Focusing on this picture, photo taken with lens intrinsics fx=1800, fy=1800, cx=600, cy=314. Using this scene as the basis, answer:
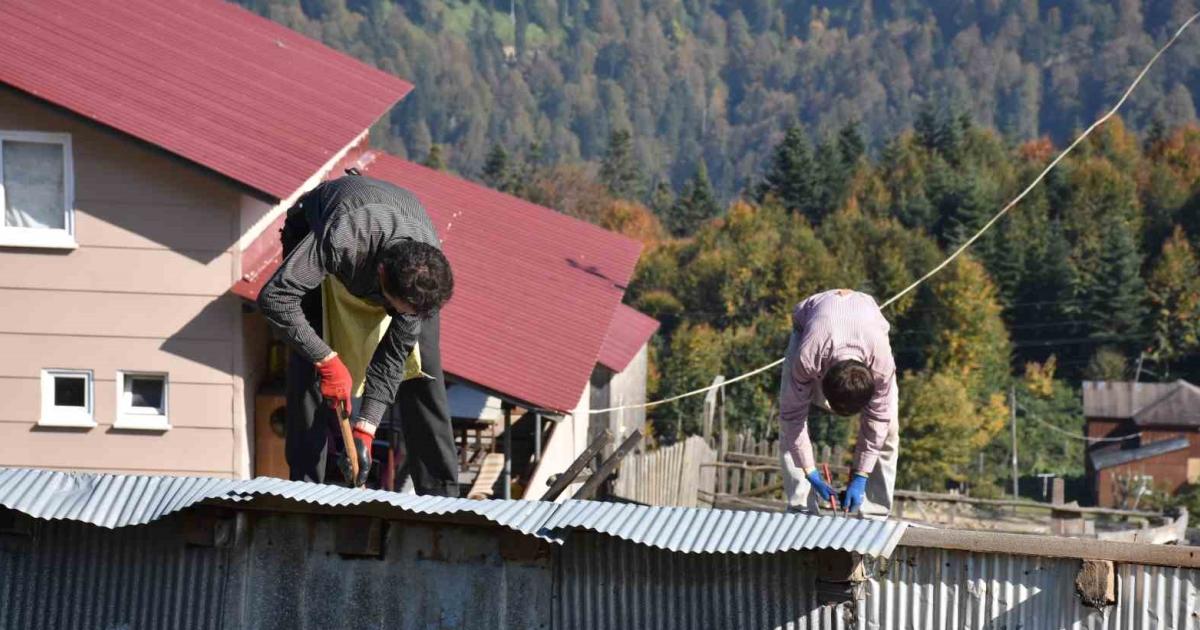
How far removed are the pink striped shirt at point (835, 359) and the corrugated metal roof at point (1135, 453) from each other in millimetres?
40349

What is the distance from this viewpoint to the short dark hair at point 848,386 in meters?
8.18

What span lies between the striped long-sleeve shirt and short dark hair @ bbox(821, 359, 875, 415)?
190 centimetres

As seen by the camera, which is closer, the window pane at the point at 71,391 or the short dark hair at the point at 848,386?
the short dark hair at the point at 848,386

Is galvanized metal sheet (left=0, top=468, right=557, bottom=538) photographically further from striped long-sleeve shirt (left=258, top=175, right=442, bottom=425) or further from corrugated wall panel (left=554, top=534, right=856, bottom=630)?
striped long-sleeve shirt (left=258, top=175, right=442, bottom=425)

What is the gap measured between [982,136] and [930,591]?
81811 mm

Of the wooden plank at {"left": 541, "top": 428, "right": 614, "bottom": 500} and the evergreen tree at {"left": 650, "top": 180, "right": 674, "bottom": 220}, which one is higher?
the evergreen tree at {"left": 650, "top": 180, "right": 674, "bottom": 220}

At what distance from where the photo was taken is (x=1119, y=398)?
51.2 metres

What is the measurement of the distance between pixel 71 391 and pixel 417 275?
26.4ft

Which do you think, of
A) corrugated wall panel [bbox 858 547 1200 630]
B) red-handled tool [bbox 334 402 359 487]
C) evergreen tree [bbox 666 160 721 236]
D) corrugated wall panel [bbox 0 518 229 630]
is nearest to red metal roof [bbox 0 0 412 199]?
red-handled tool [bbox 334 402 359 487]

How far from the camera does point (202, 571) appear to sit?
24.3 feet

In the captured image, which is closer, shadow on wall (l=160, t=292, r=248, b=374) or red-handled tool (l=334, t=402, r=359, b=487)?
red-handled tool (l=334, t=402, r=359, b=487)

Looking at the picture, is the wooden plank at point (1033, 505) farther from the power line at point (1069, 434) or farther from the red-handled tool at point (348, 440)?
the power line at point (1069, 434)

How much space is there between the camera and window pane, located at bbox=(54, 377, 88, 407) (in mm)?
14516

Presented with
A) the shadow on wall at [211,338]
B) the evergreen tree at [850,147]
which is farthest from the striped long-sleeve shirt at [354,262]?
A: the evergreen tree at [850,147]
